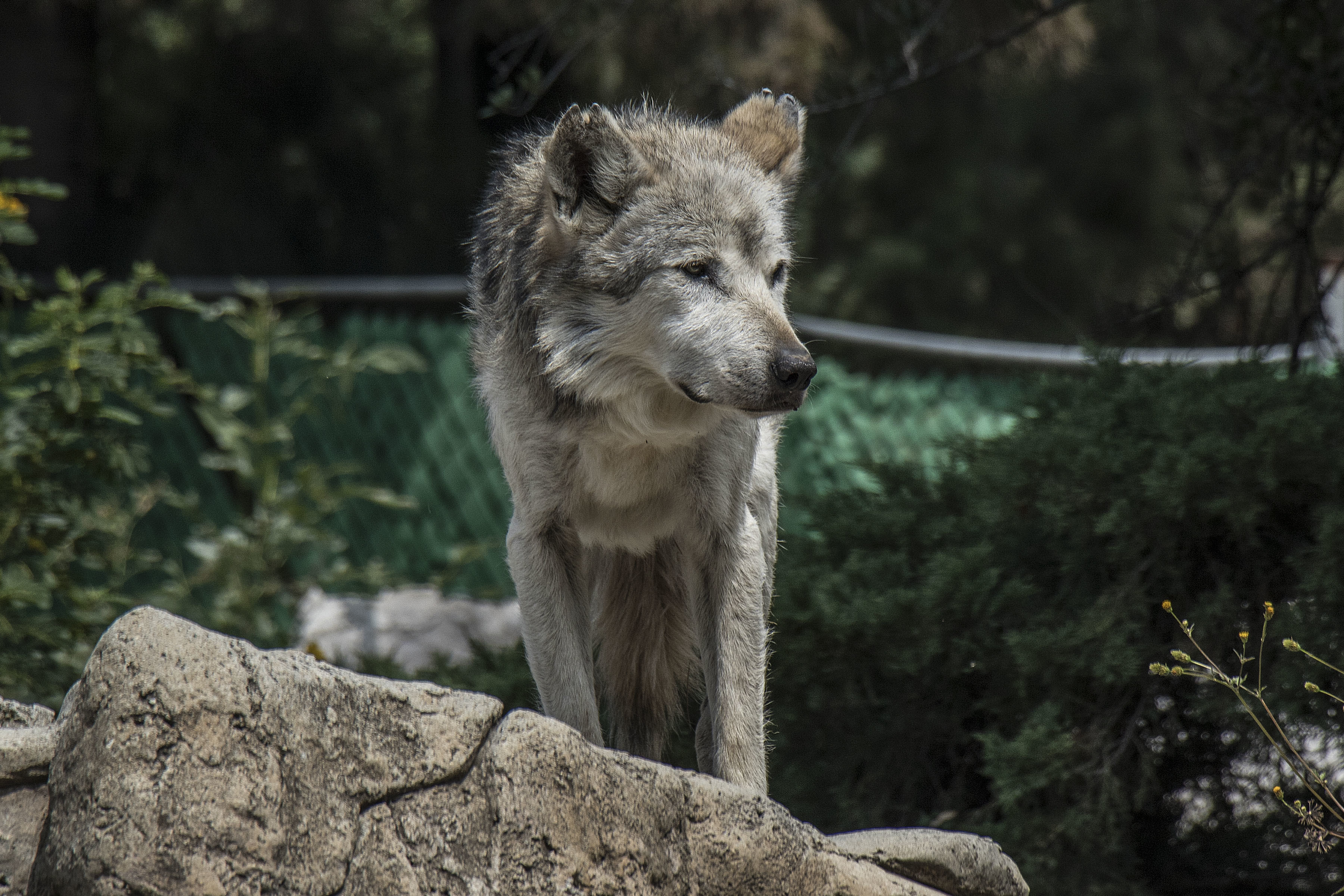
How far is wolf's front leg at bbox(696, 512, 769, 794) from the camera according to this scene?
3590 millimetres

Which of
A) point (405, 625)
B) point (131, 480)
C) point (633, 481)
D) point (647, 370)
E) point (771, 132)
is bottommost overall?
point (405, 625)

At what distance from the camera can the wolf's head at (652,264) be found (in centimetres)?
336

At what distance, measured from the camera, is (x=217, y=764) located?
250 cm

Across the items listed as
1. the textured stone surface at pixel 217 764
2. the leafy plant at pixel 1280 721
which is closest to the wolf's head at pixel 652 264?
the textured stone surface at pixel 217 764

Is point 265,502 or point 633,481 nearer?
point 633,481

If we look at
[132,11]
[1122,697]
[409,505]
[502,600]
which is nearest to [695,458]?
[1122,697]

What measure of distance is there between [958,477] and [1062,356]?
10.4 ft

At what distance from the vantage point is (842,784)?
4.71m

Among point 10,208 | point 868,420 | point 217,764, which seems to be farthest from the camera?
point 868,420

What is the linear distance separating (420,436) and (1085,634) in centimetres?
603

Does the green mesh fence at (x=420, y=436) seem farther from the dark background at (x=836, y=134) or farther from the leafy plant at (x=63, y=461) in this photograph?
the leafy plant at (x=63, y=461)

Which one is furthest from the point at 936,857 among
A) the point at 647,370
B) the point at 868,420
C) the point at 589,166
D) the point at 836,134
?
the point at 836,134

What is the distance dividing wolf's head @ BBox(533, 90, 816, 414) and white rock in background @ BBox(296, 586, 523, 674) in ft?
12.4

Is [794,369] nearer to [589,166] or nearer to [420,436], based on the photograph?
[589,166]
